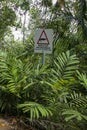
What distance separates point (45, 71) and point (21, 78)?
533mm

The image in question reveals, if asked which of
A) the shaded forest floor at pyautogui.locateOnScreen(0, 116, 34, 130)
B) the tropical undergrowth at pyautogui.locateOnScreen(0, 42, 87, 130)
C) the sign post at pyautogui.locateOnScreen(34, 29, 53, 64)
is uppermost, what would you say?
the sign post at pyautogui.locateOnScreen(34, 29, 53, 64)

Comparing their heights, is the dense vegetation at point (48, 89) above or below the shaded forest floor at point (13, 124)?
above

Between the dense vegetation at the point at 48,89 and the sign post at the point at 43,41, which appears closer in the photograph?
the dense vegetation at the point at 48,89

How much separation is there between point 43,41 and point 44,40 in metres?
0.03

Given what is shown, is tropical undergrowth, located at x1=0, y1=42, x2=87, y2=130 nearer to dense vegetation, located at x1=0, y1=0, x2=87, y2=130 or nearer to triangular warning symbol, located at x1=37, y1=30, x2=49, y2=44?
dense vegetation, located at x1=0, y1=0, x2=87, y2=130

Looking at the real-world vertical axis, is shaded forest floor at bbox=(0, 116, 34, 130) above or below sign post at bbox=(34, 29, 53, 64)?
below

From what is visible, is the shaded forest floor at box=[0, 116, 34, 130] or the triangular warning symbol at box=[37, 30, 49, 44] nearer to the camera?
the shaded forest floor at box=[0, 116, 34, 130]

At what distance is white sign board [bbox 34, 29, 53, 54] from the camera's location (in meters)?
6.02

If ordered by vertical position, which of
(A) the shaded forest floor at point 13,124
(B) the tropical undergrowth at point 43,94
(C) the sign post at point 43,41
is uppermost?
(C) the sign post at point 43,41

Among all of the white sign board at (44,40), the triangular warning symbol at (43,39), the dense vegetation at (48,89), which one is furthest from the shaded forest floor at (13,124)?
the triangular warning symbol at (43,39)

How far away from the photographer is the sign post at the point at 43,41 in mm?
6020

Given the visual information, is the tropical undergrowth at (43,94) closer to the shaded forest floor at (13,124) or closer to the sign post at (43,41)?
the shaded forest floor at (13,124)

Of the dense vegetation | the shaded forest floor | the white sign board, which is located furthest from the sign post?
the shaded forest floor

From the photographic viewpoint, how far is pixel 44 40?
19.9ft
